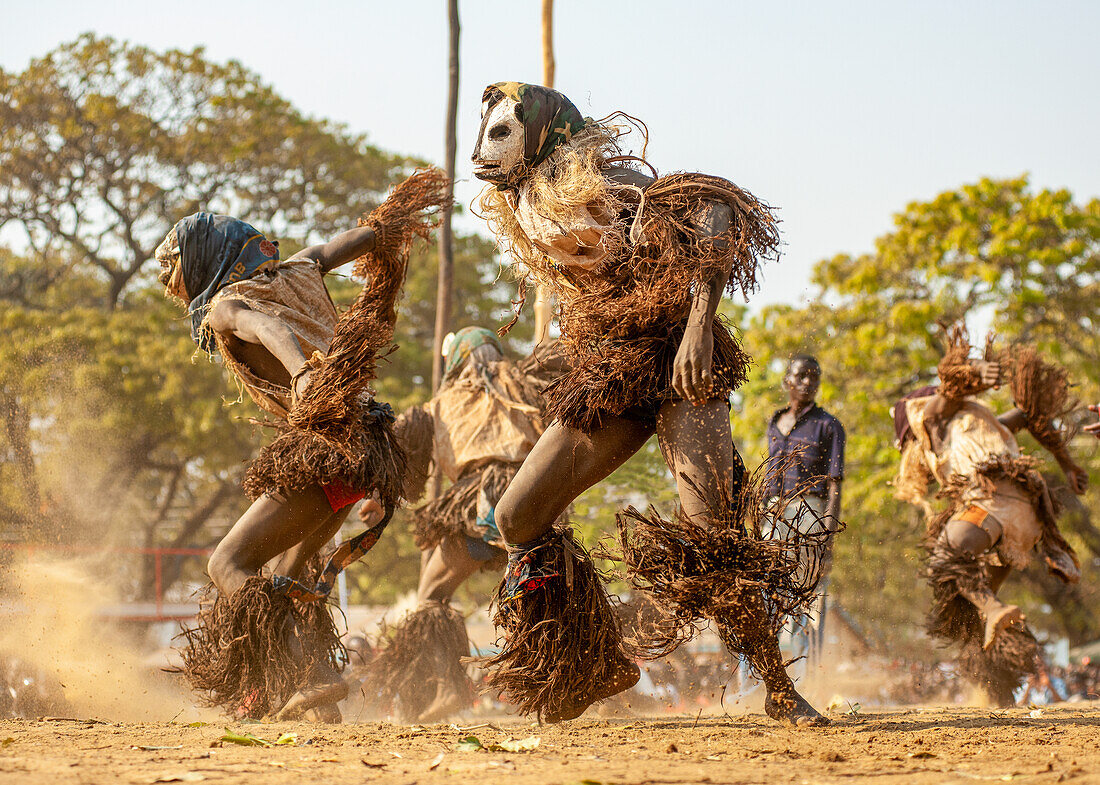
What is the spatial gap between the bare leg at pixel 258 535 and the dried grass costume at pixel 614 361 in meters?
1.13

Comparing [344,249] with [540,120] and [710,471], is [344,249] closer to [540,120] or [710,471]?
[540,120]

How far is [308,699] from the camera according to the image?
4.30 metres

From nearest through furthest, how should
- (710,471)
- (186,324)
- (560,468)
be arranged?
(710,471) → (560,468) → (186,324)

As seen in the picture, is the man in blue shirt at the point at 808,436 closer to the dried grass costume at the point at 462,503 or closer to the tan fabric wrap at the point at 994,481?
the tan fabric wrap at the point at 994,481

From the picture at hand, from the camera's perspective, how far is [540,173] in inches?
146

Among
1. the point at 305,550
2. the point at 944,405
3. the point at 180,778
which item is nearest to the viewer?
the point at 180,778

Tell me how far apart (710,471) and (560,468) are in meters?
0.50

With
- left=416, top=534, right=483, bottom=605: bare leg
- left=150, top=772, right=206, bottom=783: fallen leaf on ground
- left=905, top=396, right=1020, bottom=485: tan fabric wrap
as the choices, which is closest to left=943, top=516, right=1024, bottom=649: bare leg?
left=905, top=396, right=1020, bottom=485: tan fabric wrap

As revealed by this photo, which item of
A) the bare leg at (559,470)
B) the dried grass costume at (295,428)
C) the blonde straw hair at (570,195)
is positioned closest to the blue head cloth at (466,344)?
the dried grass costume at (295,428)

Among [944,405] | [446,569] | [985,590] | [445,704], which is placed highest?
[944,405]

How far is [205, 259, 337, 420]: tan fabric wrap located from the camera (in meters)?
4.51

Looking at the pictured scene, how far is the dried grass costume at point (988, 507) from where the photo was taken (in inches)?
230

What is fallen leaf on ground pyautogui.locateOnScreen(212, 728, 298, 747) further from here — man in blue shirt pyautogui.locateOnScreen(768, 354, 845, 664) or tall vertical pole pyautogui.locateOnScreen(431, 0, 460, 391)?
tall vertical pole pyautogui.locateOnScreen(431, 0, 460, 391)

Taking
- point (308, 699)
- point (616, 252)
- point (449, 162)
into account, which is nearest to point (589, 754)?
point (616, 252)
